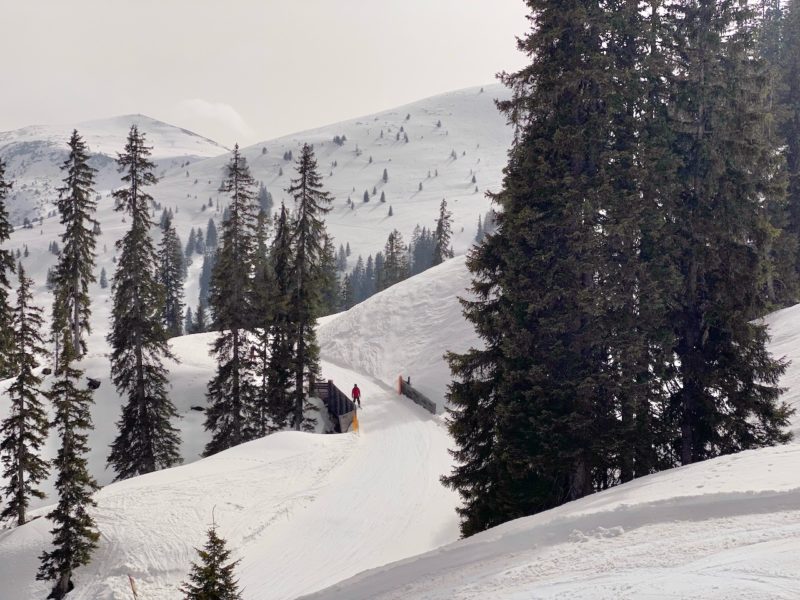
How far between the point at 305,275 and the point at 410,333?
717 inches

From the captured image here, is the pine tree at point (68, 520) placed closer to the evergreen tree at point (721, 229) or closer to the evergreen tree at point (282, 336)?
the evergreen tree at point (282, 336)

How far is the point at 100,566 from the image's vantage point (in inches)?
621

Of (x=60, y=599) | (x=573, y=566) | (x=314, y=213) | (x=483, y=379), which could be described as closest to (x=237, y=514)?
(x=60, y=599)

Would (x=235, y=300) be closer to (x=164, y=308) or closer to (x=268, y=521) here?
(x=164, y=308)

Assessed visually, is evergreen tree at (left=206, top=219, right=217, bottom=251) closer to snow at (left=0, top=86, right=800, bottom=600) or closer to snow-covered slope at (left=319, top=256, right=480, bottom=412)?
snow-covered slope at (left=319, top=256, right=480, bottom=412)

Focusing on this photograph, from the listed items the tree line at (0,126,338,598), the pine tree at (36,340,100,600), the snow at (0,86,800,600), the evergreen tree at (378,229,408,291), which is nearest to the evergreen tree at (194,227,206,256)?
the evergreen tree at (378,229,408,291)

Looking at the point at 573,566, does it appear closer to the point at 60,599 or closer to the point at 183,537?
the point at 183,537

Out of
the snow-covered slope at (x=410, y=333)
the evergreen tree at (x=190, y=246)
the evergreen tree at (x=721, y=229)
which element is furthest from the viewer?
the evergreen tree at (x=190, y=246)

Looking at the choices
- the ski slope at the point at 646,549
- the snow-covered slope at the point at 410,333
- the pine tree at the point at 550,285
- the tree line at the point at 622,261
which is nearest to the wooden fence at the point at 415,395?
the snow-covered slope at the point at 410,333

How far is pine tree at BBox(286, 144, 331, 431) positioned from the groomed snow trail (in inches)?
282

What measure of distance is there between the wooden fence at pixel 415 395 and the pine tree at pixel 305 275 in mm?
6534

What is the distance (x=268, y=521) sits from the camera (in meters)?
17.7

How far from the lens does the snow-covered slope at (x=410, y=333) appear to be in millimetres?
41562

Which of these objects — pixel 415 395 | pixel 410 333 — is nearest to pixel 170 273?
pixel 410 333
